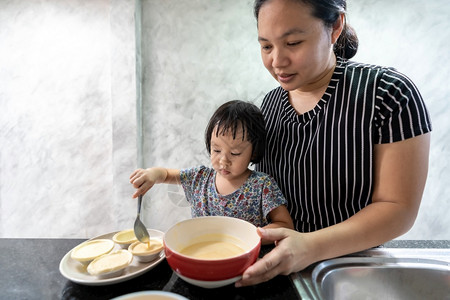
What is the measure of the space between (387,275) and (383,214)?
7.7 inches

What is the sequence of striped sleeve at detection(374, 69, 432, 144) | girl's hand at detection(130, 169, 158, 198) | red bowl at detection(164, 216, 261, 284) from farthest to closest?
girl's hand at detection(130, 169, 158, 198) → striped sleeve at detection(374, 69, 432, 144) → red bowl at detection(164, 216, 261, 284)

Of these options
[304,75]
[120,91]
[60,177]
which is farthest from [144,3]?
[304,75]

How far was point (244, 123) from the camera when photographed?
1.27 m

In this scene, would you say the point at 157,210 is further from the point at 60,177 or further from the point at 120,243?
the point at 120,243

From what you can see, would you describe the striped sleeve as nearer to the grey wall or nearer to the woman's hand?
the woman's hand

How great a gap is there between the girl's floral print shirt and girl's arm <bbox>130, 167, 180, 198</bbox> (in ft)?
0.61

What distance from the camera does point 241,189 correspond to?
4.23 feet

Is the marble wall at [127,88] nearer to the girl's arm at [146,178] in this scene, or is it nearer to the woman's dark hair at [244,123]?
the girl's arm at [146,178]

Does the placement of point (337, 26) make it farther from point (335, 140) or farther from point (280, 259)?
point (280, 259)

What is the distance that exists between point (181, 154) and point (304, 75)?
5.57 feet

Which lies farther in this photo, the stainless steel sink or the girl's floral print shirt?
the girl's floral print shirt

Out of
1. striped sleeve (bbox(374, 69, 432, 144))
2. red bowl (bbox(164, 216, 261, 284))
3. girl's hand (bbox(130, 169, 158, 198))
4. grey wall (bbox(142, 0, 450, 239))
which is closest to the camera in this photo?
red bowl (bbox(164, 216, 261, 284))

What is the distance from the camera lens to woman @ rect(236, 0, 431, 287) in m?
0.92

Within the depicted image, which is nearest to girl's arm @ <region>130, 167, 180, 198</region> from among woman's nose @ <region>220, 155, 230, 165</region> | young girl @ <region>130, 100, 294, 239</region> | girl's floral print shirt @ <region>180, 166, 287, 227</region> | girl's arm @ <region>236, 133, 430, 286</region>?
young girl @ <region>130, 100, 294, 239</region>
